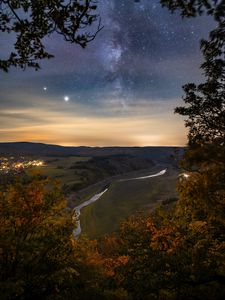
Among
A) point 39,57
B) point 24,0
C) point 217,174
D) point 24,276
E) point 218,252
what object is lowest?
point 24,276

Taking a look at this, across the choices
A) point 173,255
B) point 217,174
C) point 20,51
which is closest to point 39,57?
point 20,51

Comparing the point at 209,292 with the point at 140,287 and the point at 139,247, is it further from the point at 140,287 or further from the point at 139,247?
the point at 139,247

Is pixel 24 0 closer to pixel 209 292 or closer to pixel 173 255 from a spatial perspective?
pixel 209 292

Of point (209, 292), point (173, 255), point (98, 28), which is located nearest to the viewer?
point (98, 28)

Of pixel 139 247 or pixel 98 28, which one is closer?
pixel 98 28

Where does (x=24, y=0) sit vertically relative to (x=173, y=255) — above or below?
above

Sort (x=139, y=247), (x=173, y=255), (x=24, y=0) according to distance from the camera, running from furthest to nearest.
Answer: (x=139, y=247)
(x=173, y=255)
(x=24, y=0)
